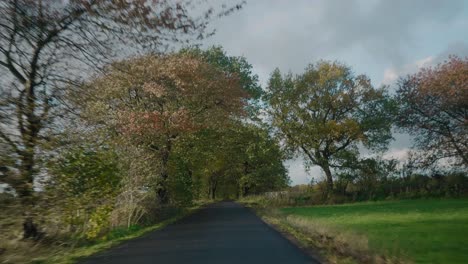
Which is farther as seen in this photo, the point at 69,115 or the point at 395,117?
the point at 395,117

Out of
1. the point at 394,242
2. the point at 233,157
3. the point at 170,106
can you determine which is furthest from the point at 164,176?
the point at 233,157

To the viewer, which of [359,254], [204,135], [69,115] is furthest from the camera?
[204,135]

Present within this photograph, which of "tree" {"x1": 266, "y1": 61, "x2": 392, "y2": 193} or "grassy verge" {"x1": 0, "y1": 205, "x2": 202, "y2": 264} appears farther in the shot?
"tree" {"x1": 266, "y1": 61, "x2": 392, "y2": 193}

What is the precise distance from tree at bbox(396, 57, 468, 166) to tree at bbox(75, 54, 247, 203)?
19.5m

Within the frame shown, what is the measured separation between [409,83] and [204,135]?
897 inches

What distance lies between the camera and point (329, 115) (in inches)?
1923

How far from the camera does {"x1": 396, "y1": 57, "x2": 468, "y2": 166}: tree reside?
4000 cm

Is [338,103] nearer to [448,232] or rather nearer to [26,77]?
[448,232]

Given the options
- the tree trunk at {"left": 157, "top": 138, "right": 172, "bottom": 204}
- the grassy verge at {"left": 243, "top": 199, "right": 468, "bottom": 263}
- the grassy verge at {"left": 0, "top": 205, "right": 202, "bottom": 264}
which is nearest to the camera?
the grassy verge at {"left": 0, "top": 205, "right": 202, "bottom": 264}

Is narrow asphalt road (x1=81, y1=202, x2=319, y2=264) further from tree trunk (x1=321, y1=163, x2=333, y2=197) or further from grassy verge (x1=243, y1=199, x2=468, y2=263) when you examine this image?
tree trunk (x1=321, y1=163, x2=333, y2=197)

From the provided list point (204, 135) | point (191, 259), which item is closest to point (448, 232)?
point (191, 259)

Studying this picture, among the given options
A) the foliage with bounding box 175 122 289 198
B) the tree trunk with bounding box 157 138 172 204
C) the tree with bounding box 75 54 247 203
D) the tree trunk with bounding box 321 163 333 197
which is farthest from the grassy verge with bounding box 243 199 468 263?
the tree trunk with bounding box 321 163 333 197

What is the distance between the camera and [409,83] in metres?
44.4

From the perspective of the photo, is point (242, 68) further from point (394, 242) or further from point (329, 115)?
point (394, 242)
